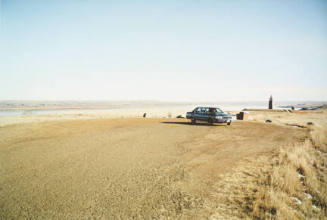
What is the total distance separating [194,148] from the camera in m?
10.3

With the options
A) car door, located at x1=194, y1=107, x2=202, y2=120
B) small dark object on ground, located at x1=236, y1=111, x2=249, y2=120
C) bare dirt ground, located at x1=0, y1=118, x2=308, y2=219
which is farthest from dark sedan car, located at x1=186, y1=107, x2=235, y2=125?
bare dirt ground, located at x1=0, y1=118, x2=308, y2=219

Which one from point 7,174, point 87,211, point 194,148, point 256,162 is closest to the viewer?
point 87,211

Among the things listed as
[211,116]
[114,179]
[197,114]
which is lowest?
[114,179]

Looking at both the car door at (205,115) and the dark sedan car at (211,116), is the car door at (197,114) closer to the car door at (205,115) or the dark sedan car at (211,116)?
the dark sedan car at (211,116)

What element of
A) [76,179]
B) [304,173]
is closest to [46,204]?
[76,179]

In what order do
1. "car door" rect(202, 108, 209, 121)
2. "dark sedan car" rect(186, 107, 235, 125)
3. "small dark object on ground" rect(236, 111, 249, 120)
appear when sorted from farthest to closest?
"small dark object on ground" rect(236, 111, 249, 120) < "car door" rect(202, 108, 209, 121) < "dark sedan car" rect(186, 107, 235, 125)

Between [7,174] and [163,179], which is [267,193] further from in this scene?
[7,174]

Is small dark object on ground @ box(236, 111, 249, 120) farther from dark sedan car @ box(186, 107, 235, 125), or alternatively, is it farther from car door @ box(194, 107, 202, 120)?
car door @ box(194, 107, 202, 120)

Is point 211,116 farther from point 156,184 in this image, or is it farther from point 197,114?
point 156,184

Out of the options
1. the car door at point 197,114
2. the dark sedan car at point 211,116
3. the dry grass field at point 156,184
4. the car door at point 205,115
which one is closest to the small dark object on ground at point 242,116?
the dark sedan car at point 211,116

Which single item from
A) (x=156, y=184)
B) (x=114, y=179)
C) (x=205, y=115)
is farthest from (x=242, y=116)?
(x=114, y=179)

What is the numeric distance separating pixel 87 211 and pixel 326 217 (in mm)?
5473

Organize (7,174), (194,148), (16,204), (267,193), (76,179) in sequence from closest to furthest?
(16,204) → (267,193) → (76,179) → (7,174) → (194,148)

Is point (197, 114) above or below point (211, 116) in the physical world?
above
